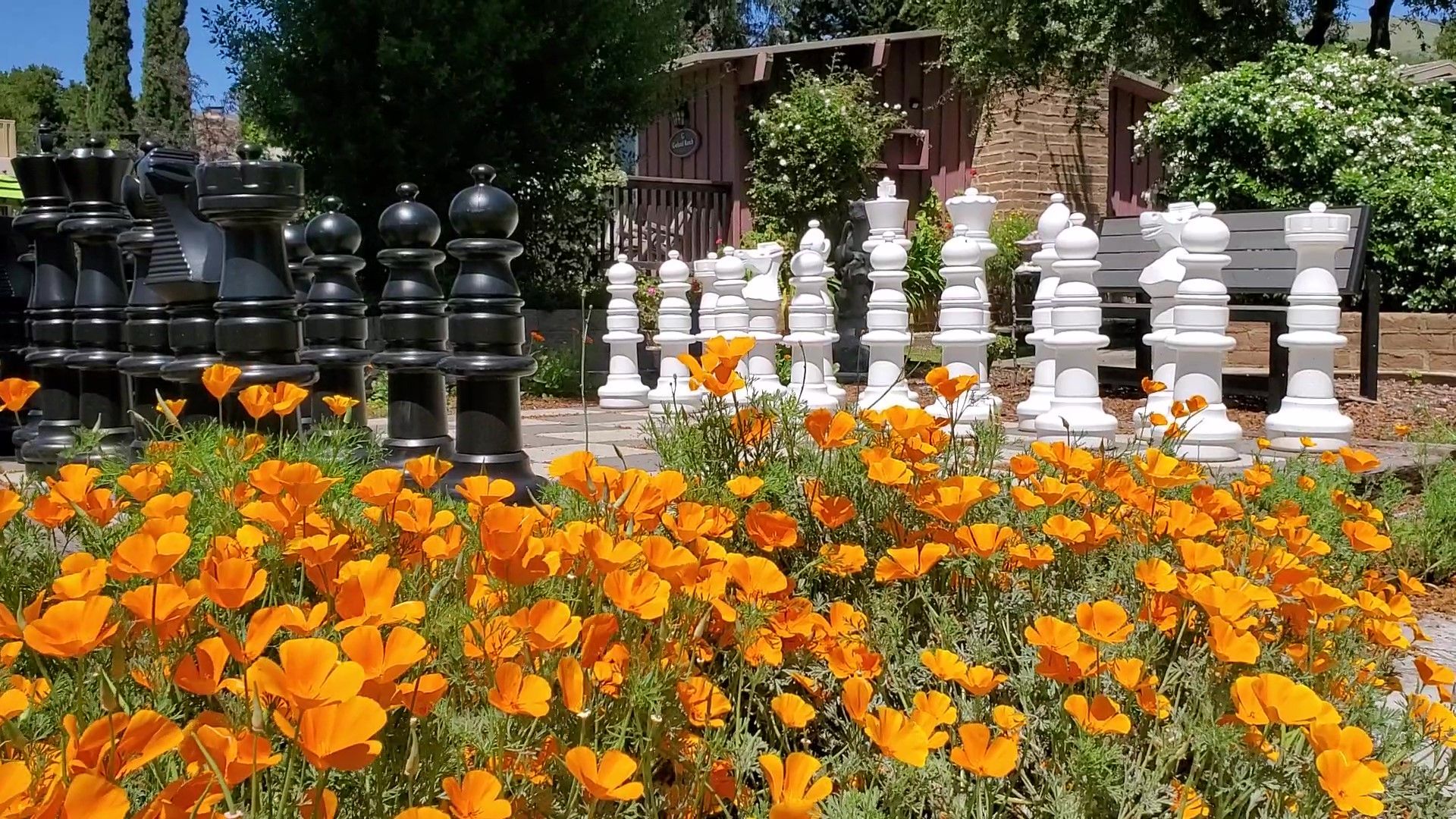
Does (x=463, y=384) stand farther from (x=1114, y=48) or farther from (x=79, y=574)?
(x=1114, y=48)

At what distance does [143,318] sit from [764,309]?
3655 mm

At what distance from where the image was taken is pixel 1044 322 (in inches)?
234

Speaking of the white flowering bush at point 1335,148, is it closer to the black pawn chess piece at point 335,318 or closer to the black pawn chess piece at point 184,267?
the black pawn chess piece at point 335,318

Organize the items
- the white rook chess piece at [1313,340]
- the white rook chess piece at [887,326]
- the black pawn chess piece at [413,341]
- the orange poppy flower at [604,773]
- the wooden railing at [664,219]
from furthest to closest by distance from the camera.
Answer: the wooden railing at [664,219], the white rook chess piece at [887,326], the white rook chess piece at [1313,340], the black pawn chess piece at [413,341], the orange poppy flower at [604,773]

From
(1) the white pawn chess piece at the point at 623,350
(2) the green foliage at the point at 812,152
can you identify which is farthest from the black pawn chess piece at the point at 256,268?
(2) the green foliage at the point at 812,152

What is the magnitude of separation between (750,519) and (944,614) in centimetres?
34

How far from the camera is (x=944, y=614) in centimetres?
174

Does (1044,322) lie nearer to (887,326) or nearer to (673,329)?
(887,326)

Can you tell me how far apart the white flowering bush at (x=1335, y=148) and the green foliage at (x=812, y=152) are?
3954 millimetres

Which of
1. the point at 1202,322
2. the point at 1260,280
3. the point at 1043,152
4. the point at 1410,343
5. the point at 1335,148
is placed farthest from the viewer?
the point at 1043,152

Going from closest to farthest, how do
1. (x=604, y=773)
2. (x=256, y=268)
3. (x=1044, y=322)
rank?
(x=604, y=773), (x=256, y=268), (x=1044, y=322)

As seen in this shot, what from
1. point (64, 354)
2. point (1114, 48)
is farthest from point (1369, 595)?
point (1114, 48)

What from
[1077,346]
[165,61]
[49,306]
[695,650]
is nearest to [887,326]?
[1077,346]

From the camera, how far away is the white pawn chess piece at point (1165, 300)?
14.7ft
